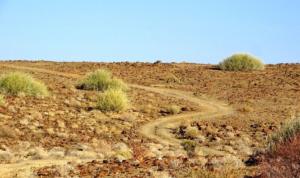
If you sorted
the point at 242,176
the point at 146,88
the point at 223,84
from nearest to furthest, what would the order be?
the point at 242,176, the point at 146,88, the point at 223,84

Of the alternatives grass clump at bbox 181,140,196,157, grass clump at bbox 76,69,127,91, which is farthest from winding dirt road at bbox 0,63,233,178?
grass clump at bbox 76,69,127,91

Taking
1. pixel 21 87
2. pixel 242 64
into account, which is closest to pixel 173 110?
pixel 21 87

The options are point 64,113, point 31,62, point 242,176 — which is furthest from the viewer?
point 31,62

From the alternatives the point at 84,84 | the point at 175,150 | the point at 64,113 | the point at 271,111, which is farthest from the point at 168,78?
the point at 175,150

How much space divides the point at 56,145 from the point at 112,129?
4.02 meters

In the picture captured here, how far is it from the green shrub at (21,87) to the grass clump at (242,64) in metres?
19.4

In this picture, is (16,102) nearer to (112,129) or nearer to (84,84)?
(112,129)

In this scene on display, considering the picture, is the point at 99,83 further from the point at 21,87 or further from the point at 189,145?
the point at 189,145

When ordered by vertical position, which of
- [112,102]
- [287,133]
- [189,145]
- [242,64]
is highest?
[242,64]

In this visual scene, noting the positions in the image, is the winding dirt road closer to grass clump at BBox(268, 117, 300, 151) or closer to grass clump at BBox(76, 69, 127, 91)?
grass clump at BBox(76, 69, 127, 91)

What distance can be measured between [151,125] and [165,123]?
779 millimetres

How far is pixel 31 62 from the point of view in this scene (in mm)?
48562

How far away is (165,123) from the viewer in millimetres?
26875

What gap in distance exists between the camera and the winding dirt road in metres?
15.3
